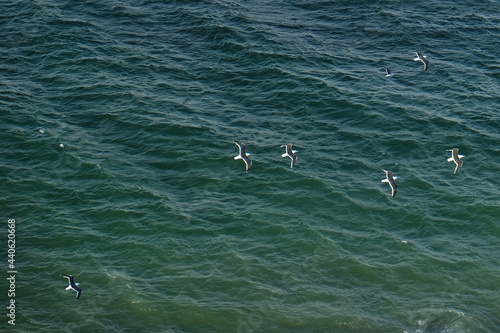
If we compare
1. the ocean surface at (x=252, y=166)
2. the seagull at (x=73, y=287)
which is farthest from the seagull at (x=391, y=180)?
the seagull at (x=73, y=287)

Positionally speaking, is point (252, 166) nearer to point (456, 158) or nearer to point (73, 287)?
point (456, 158)

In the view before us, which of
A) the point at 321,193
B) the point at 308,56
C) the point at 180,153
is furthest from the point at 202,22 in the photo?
the point at 321,193

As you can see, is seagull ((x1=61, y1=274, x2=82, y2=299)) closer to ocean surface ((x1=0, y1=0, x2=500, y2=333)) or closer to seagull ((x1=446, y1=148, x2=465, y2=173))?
ocean surface ((x1=0, y1=0, x2=500, y2=333))

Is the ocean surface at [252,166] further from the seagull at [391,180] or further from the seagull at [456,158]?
the seagull at [391,180]

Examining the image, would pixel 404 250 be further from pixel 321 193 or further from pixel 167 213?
pixel 167 213

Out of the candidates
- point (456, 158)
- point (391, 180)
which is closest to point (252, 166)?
point (391, 180)

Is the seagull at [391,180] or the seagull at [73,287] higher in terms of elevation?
the seagull at [391,180]

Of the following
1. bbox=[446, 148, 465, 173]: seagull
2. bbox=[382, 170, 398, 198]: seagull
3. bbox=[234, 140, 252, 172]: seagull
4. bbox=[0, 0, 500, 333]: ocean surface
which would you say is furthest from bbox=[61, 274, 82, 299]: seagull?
bbox=[446, 148, 465, 173]: seagull

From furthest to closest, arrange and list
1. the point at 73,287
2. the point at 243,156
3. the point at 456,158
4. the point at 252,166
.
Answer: the point at 252,166
the point at 456,158
the point at 243,156
the point at 73,287

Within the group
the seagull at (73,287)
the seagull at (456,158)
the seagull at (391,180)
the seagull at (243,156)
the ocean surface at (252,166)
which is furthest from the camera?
the seagull at (456,158)
